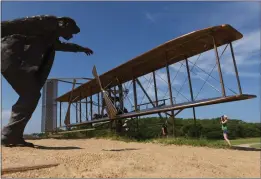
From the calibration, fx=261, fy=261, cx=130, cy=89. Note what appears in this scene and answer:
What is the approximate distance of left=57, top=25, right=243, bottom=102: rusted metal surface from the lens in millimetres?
10891

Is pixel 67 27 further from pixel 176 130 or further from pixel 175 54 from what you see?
pixel 176 130

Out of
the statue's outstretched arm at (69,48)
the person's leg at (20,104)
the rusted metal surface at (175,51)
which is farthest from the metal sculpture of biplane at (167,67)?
the person's leg at (20,104)

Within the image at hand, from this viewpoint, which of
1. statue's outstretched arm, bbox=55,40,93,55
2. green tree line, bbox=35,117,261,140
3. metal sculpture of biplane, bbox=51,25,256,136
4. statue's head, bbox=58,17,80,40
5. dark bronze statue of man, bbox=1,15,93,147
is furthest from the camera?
green tree line, bbox=35,117,261,140

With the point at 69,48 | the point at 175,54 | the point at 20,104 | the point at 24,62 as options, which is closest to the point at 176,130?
the point at 175,54

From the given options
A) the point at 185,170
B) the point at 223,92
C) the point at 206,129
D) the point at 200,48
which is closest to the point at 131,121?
the point at 206,129

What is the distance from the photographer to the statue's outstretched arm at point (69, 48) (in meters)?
8.52

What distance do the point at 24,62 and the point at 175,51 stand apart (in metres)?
8.18

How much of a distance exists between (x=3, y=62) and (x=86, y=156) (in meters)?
3.56

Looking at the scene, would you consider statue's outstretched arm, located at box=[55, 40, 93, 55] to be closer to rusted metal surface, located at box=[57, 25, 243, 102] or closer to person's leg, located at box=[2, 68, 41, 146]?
person's leg, located at box=[2, 68, 41, 146]

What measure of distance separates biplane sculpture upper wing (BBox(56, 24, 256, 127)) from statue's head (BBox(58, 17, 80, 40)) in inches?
206

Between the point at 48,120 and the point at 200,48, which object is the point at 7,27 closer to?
the point at 200,48

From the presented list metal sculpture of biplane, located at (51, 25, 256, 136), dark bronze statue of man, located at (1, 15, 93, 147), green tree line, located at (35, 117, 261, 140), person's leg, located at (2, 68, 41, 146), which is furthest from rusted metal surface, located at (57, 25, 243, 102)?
person's leg, located at (2, 68, 41, 146)

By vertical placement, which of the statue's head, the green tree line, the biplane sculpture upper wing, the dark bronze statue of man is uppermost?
the biplane sculpture upper wing

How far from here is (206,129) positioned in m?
22.3
